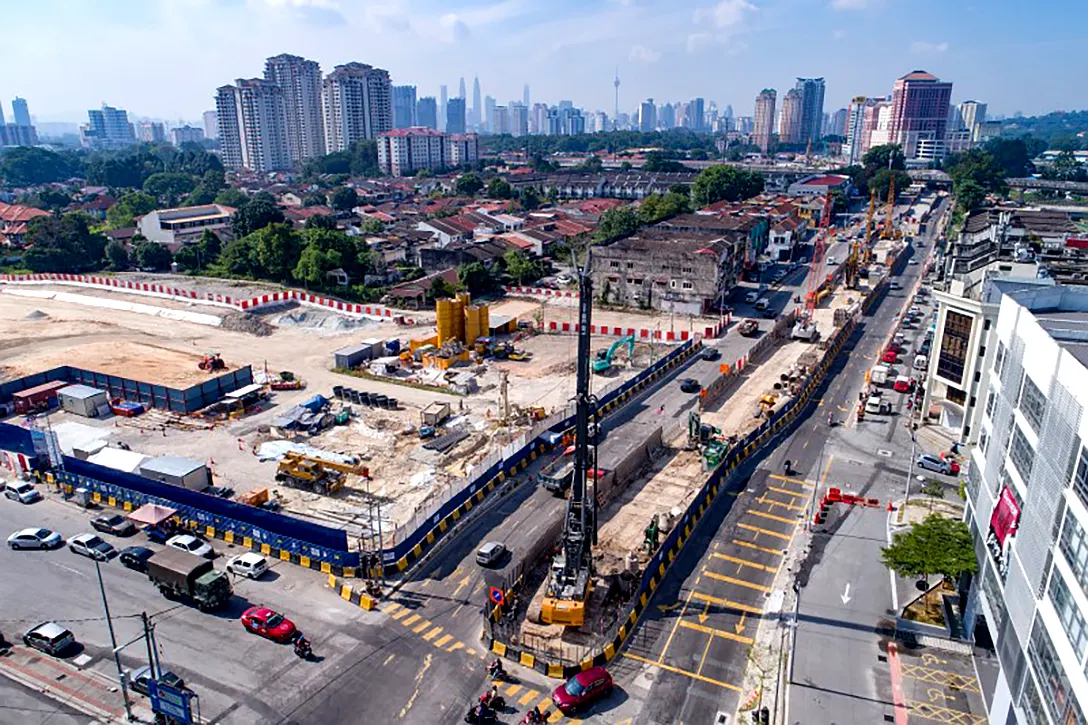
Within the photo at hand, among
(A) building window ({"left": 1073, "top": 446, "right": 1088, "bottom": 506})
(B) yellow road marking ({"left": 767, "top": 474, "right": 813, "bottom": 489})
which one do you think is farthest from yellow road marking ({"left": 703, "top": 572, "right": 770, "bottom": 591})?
(A) building window ({"left": 1073, "top": 446, "right": 1088, "bottom": 506})

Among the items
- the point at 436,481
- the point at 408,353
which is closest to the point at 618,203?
the point at 408,353

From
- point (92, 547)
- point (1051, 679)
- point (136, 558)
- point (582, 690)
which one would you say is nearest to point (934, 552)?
point (1051, 679)

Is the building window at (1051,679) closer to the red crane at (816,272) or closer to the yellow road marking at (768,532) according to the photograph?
the yellow road marking at (768,532)

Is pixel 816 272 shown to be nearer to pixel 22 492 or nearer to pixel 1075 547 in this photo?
pixel 1075 547

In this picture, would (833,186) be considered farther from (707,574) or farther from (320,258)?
(707,574)

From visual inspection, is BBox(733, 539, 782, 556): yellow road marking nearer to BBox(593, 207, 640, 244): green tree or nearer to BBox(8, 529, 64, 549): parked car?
BBox(8, 529, 64, 549): parked car
